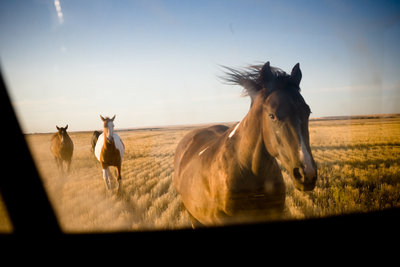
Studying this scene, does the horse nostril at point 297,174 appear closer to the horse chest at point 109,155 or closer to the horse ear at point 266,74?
the horse ear at point 266,74

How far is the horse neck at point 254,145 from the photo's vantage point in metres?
1.81

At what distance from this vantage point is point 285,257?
2184mm

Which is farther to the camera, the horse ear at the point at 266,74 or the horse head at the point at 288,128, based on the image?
the horse ear at the point at 266,74

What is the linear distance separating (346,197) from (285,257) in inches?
115

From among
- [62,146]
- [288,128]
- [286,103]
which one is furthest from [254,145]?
[62,146]

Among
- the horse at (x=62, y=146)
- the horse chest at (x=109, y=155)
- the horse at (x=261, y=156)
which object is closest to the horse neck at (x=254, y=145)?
the horse at (x=261, y=156)

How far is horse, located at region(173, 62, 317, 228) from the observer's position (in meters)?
1.53

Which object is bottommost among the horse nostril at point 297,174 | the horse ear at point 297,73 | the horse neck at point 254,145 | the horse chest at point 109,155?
the horse chest at point 109,155

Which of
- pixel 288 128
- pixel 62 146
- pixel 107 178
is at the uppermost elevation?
pixel 288 128

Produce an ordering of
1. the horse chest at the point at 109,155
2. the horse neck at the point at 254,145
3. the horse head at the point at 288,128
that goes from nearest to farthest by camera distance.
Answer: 1. the horse head at the point at 288,128
2. the horse neck at the point at 254,145
3. the horse chest at the point at 109,155

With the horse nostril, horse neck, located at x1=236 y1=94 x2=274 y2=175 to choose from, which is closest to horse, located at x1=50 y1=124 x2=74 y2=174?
horse neck, located at x1=236 y1=94 x2=274 y2=175

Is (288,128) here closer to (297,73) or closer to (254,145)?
(254,145)

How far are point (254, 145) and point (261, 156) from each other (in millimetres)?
123

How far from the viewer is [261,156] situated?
5.93 ft
